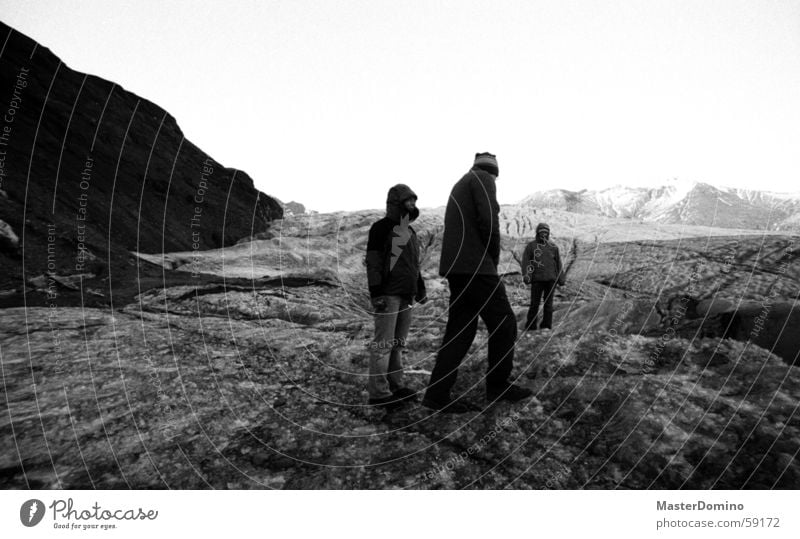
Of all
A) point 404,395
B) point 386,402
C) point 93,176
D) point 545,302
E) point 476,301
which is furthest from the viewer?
point 93,176

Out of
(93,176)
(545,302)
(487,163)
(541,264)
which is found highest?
(487,163)

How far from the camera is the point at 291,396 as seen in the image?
4.00m

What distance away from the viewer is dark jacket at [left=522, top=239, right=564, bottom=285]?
22.2 ft

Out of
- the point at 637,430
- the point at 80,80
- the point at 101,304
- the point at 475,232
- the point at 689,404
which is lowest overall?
the point at 101,304

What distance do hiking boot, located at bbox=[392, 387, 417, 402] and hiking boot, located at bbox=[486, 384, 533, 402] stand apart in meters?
0.66

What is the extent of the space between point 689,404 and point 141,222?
38.4 feet

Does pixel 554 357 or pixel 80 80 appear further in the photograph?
pixel 80 80

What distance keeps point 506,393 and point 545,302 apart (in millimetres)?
3391

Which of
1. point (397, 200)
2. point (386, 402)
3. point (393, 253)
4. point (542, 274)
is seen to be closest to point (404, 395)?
point (386, 402)

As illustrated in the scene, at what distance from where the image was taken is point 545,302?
22.0 ft

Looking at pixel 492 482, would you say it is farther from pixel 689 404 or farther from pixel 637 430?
pixel 689 404

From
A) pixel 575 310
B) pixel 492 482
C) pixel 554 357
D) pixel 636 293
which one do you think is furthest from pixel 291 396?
pixel 636 293

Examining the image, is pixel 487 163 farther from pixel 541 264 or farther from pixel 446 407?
pixel 541 264

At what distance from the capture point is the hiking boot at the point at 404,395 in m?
3.76
